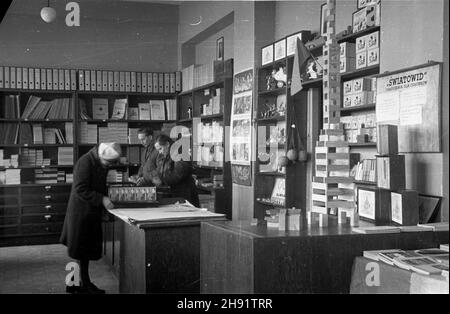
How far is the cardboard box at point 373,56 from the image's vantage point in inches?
129

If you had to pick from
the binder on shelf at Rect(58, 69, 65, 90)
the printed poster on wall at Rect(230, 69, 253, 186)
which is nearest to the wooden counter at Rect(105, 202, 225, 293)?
the printed poster on wall at Rect(230, 69, 253, 186)

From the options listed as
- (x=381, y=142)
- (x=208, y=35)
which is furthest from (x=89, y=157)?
(x=381, y=142)

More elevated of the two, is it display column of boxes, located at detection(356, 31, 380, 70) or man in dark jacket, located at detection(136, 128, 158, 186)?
display column of boxes, located at detection(356, 31, 380, 70)

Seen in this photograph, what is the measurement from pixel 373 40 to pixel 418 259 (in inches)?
73.4

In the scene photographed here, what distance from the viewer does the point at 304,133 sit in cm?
359

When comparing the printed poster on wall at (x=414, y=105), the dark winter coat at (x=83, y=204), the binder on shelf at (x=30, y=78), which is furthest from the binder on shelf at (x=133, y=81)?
the printed poster on wall at (x=414, y=105)

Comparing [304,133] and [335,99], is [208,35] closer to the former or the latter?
[335,99]

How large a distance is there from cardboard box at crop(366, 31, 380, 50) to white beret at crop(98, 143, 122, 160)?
1.79m

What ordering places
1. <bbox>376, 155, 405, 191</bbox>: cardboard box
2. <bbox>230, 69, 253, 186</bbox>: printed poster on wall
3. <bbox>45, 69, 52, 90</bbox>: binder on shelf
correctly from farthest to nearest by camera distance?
<bbox>230, 69, 253, 186</bbox>: printed poster on wall → <bbox>376, 155, 405, 191</bbox>: cardboard box → <bbox>45, 69, 52, 90</bbox>: binder on shelf

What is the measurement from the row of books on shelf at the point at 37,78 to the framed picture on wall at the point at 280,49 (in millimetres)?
1341

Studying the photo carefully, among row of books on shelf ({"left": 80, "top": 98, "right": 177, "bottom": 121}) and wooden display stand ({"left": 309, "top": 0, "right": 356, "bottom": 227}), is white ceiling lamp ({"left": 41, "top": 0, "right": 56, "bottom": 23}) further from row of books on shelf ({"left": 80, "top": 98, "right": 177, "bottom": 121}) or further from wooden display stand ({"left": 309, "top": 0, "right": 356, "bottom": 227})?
wooden display stand ({"left": 309, "top": 0, "right": 356, "bottom": 227})

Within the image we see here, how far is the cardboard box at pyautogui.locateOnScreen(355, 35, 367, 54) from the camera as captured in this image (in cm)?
339

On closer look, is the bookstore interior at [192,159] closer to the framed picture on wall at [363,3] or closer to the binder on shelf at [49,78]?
the binder on shelf at [49,78]

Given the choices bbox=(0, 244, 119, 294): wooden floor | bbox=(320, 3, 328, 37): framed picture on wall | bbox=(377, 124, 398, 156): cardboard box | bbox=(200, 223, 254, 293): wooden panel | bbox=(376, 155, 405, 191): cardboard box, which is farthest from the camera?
bbox=(320, 3, 328, 37): framed picture on wall
